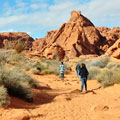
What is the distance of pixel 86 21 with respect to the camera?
81.4m

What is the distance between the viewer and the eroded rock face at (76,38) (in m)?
65.2

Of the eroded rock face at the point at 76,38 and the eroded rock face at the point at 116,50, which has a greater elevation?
the eroded rock face at the point at 76,38

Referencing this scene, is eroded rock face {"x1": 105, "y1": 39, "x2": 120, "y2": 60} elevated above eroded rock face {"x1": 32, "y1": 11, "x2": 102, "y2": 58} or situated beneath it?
situated beneath

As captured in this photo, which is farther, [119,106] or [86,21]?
[86,21]

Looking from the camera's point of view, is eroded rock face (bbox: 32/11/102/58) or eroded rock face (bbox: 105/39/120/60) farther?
eroded rock face (bbox: 32/11/102/58)

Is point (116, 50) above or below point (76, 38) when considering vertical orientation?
below

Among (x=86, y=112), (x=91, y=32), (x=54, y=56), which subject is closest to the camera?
(x=86, y=112)

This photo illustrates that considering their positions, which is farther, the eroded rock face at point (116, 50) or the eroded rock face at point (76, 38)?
the eroded rock face at point (76, 38)

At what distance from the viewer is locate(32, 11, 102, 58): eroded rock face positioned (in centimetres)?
6519

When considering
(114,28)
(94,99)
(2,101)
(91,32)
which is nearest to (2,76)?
(2,101)

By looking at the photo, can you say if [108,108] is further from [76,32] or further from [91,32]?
[91,32]

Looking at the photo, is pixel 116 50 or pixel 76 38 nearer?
pixel 116 50

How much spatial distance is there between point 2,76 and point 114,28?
119 meters

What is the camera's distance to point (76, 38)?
6756 cm
